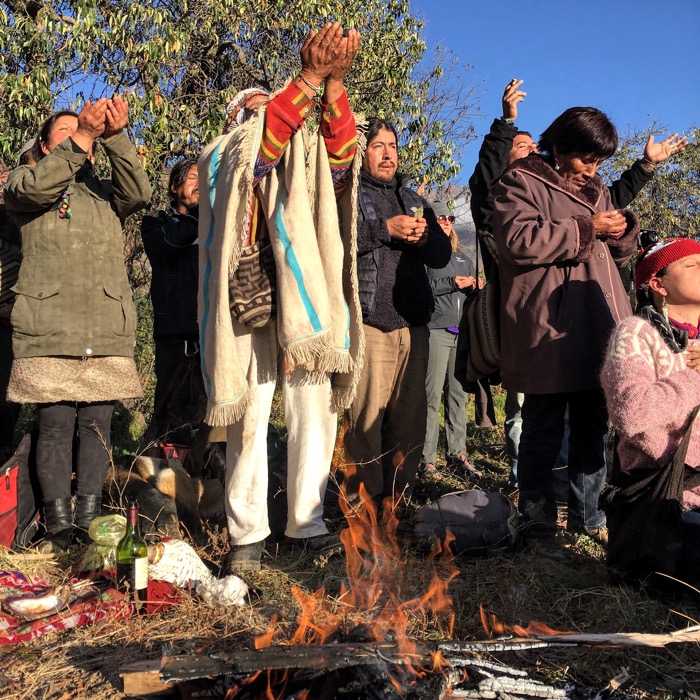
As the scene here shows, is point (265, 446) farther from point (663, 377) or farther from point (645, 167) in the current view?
point (645, 167)

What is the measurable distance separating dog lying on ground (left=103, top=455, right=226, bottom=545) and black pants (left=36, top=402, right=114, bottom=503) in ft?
0.52

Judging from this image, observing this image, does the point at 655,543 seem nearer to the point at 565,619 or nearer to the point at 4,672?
the point at 565,619

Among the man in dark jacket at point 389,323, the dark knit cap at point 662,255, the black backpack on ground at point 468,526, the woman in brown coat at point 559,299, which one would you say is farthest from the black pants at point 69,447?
the dark knit cap at point 662,255

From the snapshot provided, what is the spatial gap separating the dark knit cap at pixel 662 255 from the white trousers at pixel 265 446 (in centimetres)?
152

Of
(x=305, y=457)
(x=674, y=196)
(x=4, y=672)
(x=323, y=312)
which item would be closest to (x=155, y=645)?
(x=4, y=672)

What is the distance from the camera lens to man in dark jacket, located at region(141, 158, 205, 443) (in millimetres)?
5082

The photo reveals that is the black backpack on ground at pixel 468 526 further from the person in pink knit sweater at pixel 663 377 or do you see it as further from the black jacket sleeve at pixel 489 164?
the black jacket sleeve at pixel 489 164

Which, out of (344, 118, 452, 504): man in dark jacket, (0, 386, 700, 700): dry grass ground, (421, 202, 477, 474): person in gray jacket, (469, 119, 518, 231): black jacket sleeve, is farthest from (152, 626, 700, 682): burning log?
(421, 202, 477, 474): person in gray jacket

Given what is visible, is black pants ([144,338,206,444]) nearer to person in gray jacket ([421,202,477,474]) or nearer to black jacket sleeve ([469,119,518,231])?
person in gray jacket ([421,202,477,474])

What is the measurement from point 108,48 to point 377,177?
13.7 ft

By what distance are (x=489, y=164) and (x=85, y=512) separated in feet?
9.79

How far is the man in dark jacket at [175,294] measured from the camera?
16.7 feet

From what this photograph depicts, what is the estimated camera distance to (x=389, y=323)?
4.16m

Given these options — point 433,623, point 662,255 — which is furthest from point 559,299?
point 433,623
